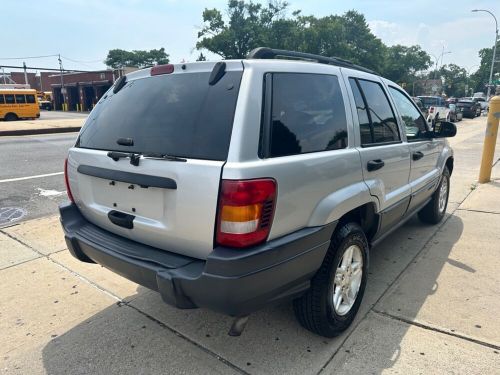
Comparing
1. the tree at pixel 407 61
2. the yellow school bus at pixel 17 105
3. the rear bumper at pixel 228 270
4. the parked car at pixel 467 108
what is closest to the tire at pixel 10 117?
the yellow school bus at pixel 17 105

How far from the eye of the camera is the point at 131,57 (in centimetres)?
9650

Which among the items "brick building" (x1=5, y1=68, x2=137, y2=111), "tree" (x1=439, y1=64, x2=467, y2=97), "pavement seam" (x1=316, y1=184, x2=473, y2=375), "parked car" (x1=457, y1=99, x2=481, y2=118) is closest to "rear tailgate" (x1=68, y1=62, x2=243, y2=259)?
"pavement seam" (x1=316, y1=184, x2=473, y2=375)

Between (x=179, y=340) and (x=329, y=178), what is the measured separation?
1.50 m

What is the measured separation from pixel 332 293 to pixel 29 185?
6425 millimetres

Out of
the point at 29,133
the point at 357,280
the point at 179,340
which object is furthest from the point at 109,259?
the point at 29,133

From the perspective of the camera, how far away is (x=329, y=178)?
2477mm

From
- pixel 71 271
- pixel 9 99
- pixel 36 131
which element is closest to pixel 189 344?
pixel 71 271

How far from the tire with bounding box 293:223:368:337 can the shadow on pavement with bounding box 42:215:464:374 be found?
0.13 meters

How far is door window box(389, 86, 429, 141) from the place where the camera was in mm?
3875

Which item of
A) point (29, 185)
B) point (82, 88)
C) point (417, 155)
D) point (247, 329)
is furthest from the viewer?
point (82, 88)

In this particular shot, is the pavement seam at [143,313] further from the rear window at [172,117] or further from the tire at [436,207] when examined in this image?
the tire at [436,207]

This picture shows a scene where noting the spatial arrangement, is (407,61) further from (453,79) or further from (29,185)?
(29,185)

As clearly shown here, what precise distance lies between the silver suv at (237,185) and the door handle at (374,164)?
14 mm

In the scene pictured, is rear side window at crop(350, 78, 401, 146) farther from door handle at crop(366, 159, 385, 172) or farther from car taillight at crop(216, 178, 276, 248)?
car taillight at crop(216, 178, 276, 248)
